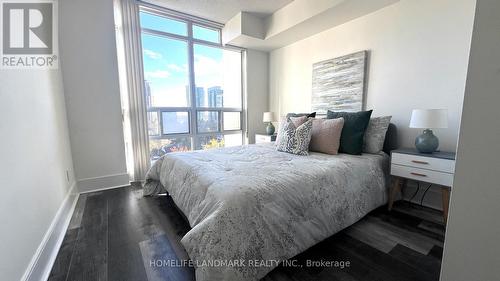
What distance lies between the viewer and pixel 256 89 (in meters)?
4.43

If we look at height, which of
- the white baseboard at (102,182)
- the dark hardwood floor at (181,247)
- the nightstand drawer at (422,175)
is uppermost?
the nightstand drawer at (422,175)

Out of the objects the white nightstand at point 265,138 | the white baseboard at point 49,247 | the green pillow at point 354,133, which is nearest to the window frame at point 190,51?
the white nightstand at point 265,138

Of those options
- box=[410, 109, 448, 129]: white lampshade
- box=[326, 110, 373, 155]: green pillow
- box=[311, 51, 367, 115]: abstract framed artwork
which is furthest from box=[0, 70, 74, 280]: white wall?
box=[311, 51, 367, 115]: abstract framed artwork

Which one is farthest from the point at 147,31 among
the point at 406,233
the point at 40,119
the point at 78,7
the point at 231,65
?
the point at 406,233

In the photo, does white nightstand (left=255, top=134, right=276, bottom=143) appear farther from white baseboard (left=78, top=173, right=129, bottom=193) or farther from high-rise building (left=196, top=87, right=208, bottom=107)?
white baseboard (left=78, top=173, right=129, bottom=193)

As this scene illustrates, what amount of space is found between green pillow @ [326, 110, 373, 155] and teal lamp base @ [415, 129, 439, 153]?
529 mm

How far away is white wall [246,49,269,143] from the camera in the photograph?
4293 millimetres

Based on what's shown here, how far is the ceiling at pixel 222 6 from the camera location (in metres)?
3.03

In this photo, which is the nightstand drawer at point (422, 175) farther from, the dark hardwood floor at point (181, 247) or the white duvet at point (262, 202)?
the dark hardwood floor at point (181, 247)

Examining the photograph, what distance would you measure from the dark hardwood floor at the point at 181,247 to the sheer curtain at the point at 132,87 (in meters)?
1.03

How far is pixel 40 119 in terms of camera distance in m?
1.69

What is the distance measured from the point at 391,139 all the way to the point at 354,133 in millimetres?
623

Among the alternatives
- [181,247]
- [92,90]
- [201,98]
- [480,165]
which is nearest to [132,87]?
[92,90]

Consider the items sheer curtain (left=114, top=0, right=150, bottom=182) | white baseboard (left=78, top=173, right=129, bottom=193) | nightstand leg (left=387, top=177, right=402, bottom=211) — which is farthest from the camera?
sheer curtain (left=114, top=0, right=150, bottom=182)
